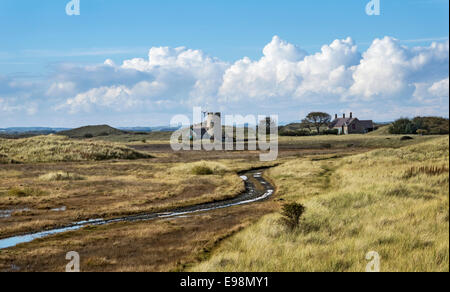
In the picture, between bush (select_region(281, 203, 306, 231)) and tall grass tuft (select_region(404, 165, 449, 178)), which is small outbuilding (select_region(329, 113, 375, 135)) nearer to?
tall grass tuft (select_region(404, 165, 449, 178))

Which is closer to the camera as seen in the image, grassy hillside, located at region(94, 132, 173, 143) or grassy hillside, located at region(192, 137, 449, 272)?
grassy hillside, located at region(192, 137, 449, 272)

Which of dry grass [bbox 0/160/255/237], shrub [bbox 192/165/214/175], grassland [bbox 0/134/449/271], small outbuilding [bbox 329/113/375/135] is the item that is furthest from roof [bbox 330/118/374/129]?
grassland [bbox 0/134/449/271]

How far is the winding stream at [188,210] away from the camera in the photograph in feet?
56.0

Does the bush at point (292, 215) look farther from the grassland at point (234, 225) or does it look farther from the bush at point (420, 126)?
the bush at point (420, 126)

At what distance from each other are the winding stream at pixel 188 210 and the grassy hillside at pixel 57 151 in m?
33.9

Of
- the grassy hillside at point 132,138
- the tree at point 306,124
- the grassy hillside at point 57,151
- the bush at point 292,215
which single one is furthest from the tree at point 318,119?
the bush at point 292,215

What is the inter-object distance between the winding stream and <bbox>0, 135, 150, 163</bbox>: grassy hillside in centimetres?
3391

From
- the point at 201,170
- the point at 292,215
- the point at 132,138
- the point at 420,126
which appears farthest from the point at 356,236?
the point at 132,138

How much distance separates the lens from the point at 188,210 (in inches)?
950

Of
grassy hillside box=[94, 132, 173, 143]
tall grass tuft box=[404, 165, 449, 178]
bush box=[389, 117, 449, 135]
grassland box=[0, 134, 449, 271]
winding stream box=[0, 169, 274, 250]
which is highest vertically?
bush box=[389, 117, 449, 135]

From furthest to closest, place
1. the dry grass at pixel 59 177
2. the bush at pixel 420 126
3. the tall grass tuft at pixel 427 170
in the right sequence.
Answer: the bush at pixel 420 126 < the dry grass at pixel 59 177 < the tall grass tuft at pixel 427 170

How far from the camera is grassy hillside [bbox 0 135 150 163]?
59125mm
